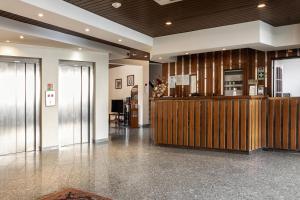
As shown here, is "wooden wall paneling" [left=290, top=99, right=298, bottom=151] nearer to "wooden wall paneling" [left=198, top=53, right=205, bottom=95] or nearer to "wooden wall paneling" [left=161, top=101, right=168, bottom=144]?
"wooden wall paneling" [left=198, top=53, right=205, bottom=95]

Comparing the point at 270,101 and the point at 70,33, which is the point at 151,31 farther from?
the point at 270,101

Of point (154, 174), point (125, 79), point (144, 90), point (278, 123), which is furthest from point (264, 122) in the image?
point (125, 79)

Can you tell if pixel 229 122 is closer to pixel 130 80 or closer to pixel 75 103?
pixel 75 103

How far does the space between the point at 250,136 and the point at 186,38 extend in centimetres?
351

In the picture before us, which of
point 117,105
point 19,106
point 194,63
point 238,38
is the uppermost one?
point 238,38

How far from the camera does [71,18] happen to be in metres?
5.74

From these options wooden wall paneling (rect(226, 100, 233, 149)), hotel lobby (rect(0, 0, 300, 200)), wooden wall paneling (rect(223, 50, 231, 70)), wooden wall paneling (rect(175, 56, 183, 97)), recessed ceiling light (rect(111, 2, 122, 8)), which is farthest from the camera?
wooden wall paneling (rect(175, 56, 183, 97))

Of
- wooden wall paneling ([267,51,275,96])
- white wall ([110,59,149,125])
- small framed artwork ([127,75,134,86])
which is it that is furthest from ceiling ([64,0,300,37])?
small framed artwork ([127,75,134,86])

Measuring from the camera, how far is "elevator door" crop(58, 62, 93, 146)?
887cm

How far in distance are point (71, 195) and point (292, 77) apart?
370 inches

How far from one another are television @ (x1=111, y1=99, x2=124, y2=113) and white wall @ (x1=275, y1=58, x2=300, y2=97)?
322 inches

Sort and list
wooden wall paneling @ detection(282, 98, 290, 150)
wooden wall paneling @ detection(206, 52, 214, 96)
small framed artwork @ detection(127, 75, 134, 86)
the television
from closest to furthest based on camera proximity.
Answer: wooden wall paneling @ detection(282, 98, 290, 150) < wooden wall paneling @ detection(206, 52, 214, 96) < the television < small framed artwork @ detection(127, 75, 134, 86)

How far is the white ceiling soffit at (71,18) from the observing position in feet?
16.4

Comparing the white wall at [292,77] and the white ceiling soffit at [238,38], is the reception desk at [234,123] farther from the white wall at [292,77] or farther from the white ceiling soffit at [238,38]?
the white wall at [292,77]
